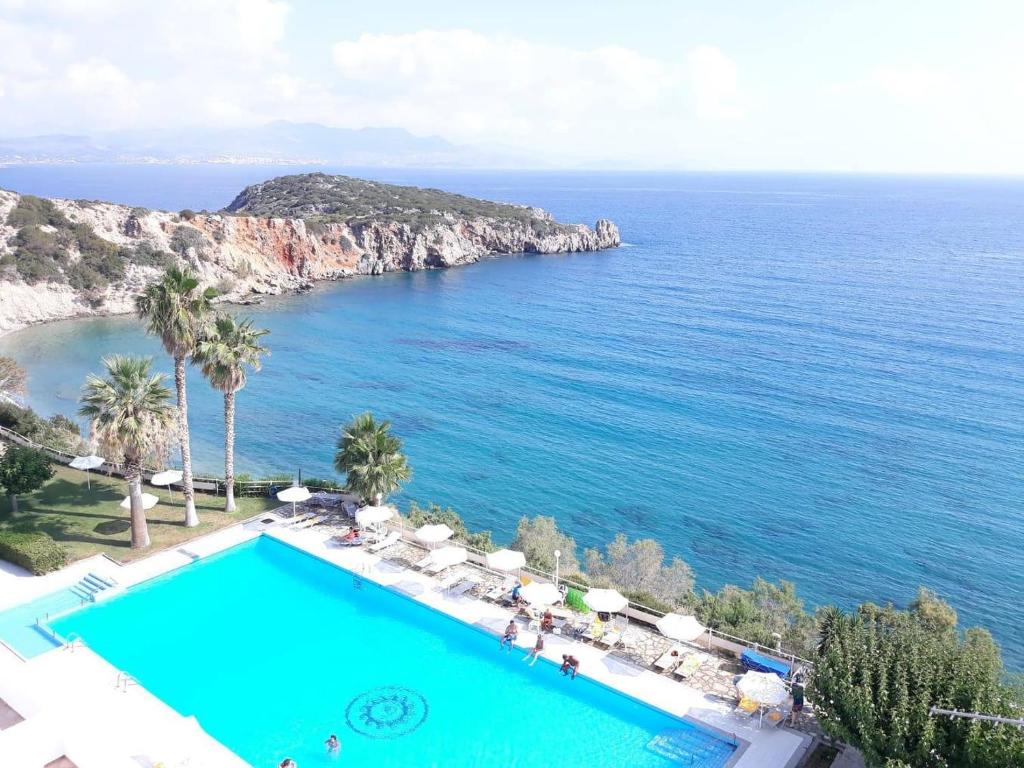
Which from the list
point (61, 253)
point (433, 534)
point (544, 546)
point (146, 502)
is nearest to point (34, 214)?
point (61, 253)

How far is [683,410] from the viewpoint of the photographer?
52.3m

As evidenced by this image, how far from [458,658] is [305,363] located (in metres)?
44.2

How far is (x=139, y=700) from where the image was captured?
20.0 m

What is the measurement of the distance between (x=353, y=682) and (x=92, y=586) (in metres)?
10.7

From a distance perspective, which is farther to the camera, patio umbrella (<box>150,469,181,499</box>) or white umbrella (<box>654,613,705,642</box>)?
patio umbrella (<box>150,469,181,499</box>)

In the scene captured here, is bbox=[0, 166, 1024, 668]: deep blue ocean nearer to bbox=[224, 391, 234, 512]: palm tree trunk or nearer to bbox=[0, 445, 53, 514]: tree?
bbox=[224, 391, 234, 512]: palm tree trunk

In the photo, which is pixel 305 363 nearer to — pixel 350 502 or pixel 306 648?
pixel 350 502

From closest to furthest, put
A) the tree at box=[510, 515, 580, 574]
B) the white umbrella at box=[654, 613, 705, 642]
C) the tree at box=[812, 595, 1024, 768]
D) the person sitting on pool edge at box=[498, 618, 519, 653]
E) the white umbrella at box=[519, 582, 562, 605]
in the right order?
1. the tree at box=[812, 595, 1024, 768]
2. the white umbrella at box=[654, 613, 705, 642]
3. the person sitting on pool edge at box=[498, 618, 519, 653]
4. the white umbrella at box=[519, 582, 562, 605]
5. the tree at box=[510, 515, 580, 574]

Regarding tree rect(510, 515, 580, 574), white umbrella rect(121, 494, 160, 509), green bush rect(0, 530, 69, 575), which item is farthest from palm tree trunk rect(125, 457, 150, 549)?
tree rect(510, 515, 580, 574)

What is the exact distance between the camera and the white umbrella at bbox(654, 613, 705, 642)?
21703 mm

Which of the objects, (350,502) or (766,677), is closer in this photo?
(766,677)

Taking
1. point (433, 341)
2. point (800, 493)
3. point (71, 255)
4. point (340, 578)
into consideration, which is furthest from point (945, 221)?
point (340, 578)

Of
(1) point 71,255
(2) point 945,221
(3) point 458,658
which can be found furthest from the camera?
(2) point 945,221

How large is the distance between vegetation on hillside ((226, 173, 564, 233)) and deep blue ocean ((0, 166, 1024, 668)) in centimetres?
2513
